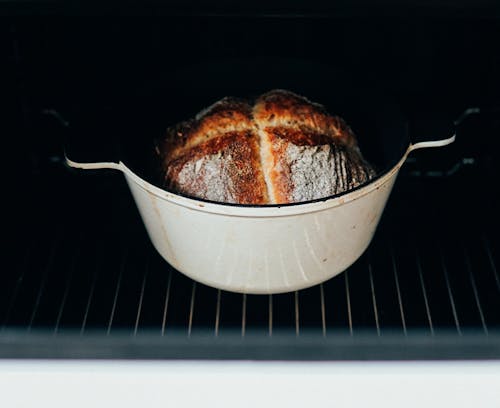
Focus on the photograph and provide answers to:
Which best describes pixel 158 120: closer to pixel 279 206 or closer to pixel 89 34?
pixel 89 34

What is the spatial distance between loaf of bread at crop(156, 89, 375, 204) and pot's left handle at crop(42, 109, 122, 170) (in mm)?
104

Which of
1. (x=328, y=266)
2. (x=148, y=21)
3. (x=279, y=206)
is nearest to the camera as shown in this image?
(x=279, y=206)

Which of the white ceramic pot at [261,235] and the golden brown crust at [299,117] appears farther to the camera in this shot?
the golden brown crust at [299,117]

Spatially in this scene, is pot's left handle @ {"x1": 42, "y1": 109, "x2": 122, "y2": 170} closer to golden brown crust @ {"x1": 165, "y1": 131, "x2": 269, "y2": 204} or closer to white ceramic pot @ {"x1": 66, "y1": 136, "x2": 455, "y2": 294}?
white ceramic pot @ {"x1": 66, "y1": 136, "x2": 455, "y2": 294}

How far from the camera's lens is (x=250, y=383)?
823 millimetres

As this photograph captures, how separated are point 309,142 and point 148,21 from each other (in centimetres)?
34

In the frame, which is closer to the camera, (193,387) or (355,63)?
(193,387)

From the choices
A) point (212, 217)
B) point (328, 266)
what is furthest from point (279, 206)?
point (328, 266)

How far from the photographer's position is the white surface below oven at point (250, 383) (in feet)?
2.68

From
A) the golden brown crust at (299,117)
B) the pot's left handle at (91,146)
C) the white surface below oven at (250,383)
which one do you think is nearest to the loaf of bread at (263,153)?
the golden brown crust at (299,117)

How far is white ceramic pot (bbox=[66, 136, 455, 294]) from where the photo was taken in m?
0.79

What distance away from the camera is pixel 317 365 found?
0.83m

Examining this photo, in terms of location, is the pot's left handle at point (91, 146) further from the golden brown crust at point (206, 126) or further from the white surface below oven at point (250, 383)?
the white surface below oven at point (250, 383)

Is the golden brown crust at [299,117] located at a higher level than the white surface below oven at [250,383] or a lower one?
higher
